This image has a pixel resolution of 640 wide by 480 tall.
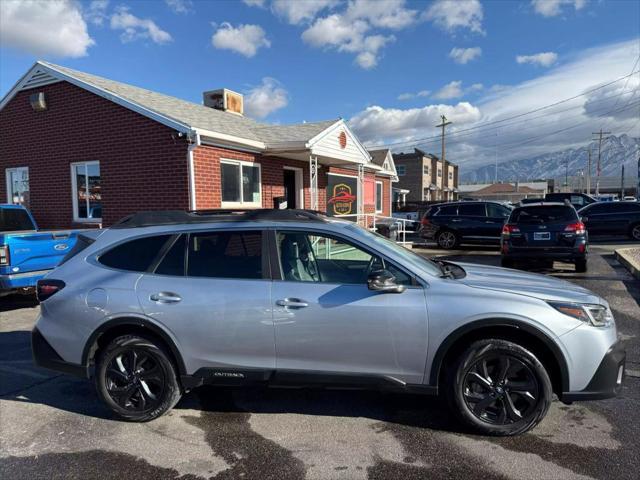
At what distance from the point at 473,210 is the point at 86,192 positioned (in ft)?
38.5

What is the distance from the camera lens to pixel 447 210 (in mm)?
15438

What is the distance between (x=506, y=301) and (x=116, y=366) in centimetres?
307

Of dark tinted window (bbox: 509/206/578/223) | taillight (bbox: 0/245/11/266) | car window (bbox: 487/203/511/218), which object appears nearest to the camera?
taillight (bbox: 0/245/11/266)

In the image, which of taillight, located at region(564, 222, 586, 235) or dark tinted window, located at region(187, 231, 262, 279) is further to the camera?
taillight, located at region(564, 222, 586, 235)

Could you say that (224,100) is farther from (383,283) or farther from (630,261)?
(383,283)

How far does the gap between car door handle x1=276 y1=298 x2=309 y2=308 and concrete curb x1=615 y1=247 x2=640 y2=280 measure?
873 cm

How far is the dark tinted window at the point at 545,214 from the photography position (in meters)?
9.43

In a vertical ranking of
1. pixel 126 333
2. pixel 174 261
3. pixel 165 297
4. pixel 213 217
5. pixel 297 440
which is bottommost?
pixel 297 440

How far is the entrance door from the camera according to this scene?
3.22m

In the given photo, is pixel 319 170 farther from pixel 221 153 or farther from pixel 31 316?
pixel 31 316

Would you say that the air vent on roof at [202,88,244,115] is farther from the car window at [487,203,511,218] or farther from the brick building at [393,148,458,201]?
the brick building at [393,148,458,201]

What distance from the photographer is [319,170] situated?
47.6ft

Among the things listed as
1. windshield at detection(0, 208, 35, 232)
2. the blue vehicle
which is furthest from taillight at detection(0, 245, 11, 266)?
windshield at detection(0, 208, 35, 232)

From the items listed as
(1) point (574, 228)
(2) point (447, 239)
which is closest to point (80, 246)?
(1) point (574, 228)
